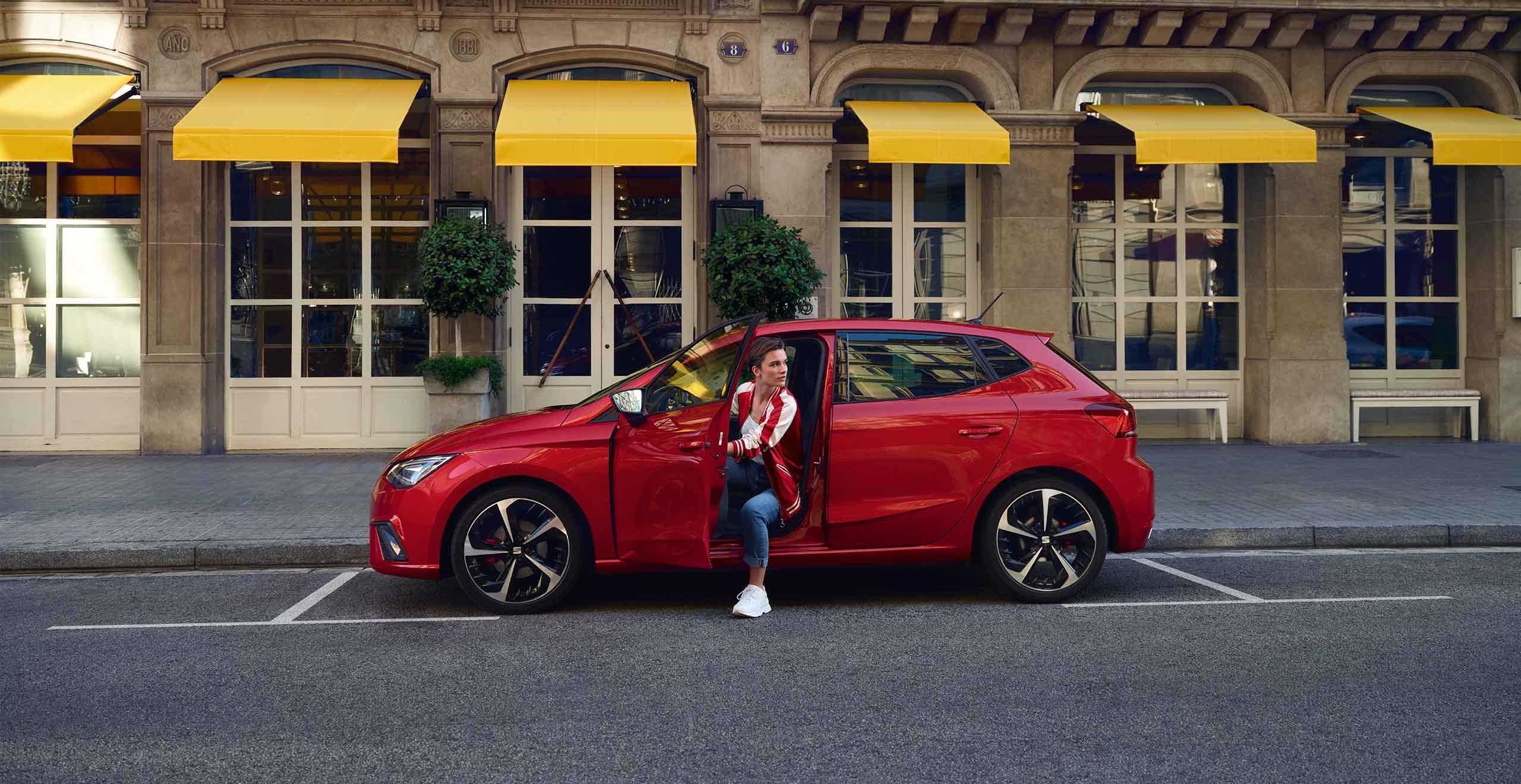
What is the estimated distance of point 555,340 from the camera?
14312 millimetres

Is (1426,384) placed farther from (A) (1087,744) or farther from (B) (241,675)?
(B) (241,675)

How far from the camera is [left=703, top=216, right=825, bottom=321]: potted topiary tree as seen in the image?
42.1 feet

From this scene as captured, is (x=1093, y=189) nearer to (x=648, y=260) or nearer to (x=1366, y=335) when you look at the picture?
(x=1366, y=335)

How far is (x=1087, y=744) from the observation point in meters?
4.23

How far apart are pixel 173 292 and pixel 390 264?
241 centimetres

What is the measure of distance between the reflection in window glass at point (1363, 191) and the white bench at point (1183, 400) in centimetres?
310

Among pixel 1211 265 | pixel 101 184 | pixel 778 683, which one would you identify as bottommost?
pixel 778 683

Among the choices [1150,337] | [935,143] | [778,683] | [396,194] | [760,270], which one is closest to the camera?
[778,683]

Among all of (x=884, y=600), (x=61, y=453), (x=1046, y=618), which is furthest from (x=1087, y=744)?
(x=61, y=453)

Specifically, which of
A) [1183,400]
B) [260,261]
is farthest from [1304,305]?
[260,261]

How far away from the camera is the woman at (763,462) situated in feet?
20.4

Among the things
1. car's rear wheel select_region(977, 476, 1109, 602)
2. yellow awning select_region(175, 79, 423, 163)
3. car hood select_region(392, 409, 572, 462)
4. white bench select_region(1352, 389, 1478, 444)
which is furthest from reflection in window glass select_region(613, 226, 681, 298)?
white bench select_region(1352, 389, 1478, 444)

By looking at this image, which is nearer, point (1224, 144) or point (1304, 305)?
point (1224, 144)

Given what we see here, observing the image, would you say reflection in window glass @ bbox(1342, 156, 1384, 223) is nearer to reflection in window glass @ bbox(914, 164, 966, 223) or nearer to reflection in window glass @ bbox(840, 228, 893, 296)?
reflection in window glass @ bbox(914, 164, 966, 223)
